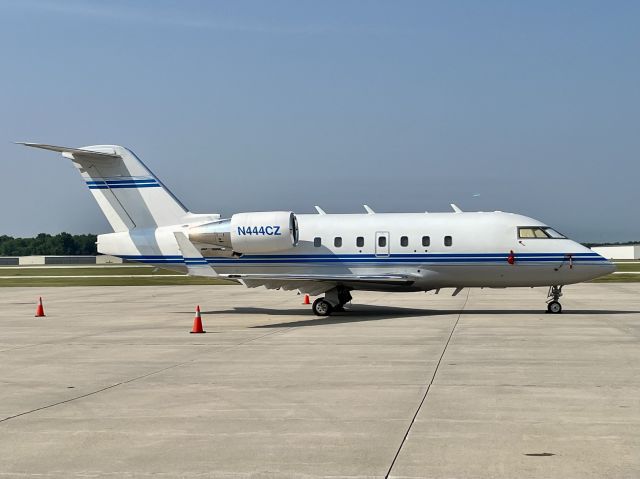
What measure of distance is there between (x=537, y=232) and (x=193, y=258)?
10122 mm

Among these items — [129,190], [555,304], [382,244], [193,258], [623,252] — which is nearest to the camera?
[555,304]

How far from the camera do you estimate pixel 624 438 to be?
7.95 m

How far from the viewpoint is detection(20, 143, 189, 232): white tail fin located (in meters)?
25.2

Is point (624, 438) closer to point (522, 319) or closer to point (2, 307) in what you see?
point (522, 319)

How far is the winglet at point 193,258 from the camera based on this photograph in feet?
80.0

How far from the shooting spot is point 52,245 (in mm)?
158250

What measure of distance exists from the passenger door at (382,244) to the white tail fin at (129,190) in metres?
6.18

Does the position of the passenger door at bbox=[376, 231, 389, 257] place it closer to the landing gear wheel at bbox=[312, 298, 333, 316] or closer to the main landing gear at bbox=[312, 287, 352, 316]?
the main landing gear at bbox=[312, 287, 352, 316]

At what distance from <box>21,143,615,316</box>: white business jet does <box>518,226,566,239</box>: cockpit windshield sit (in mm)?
29

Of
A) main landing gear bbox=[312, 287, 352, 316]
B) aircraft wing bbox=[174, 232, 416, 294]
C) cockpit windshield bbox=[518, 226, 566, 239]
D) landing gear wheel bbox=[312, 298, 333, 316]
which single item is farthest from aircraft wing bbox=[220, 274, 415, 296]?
cockpit windshield bbox=[518, 226, 566, 239]

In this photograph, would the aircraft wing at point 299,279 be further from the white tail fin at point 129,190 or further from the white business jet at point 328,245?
the white tail fin at point 129,190

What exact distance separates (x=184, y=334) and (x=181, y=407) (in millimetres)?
9492

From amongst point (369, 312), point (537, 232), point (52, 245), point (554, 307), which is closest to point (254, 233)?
point (369, 312)

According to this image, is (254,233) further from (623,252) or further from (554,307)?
(623,252)
